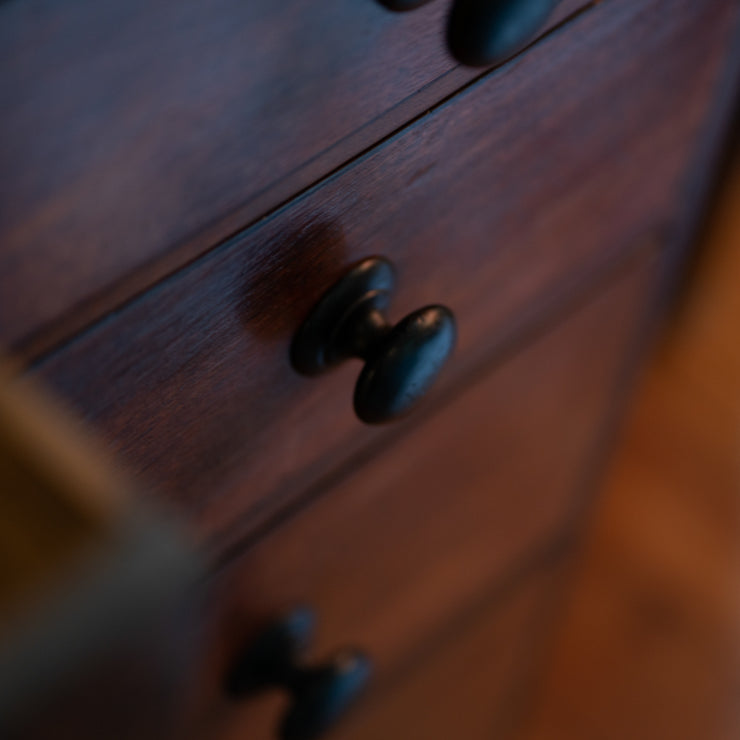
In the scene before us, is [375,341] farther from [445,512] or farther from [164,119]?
[445,512]

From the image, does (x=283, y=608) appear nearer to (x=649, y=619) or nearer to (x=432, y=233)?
(x=432, y=233)

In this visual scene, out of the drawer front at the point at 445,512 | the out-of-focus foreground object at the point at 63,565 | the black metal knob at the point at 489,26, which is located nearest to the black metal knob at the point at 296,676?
the drawer front at the point at 445,512

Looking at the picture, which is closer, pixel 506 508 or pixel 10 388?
pixel 10 388

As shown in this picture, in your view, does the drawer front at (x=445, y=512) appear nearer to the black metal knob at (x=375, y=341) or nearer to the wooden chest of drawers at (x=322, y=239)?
the wooden chest of drawers at (x=322, y=239)

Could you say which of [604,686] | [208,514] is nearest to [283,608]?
[208,514]

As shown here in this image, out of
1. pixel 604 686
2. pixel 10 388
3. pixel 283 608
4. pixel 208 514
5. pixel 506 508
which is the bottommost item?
pixel 604 686

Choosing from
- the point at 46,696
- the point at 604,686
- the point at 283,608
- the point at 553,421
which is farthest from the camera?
the point at 604,686

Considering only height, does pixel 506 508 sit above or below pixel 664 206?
below

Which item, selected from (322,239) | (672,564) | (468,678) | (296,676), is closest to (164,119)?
(322,239)
